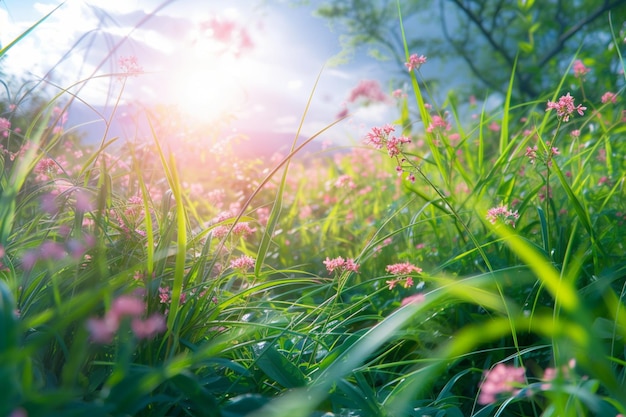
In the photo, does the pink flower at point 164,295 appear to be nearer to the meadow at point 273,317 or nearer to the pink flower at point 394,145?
the meadow at point 273,317

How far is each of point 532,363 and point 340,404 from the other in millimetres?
580

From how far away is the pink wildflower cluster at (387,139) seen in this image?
1.18 metres

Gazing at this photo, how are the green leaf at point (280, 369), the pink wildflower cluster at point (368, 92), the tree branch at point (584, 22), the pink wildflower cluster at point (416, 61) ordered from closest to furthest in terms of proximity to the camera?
the green leaf at point (280, 369)
the pink wildflower cluster at point (416, 61)
the pink wildflower cluster at point (368, 92)
the tree branch at point (584, 22)

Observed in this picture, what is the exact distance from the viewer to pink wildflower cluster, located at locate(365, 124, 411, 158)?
118 centimetres

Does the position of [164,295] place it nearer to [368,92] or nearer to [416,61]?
[416,61]

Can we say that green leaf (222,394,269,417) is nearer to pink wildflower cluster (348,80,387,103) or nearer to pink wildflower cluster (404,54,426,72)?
pink wildflower cluster (404,54,426,72)

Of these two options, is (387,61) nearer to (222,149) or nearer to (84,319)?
(222,149)

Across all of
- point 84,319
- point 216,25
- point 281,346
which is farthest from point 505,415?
point 216,25

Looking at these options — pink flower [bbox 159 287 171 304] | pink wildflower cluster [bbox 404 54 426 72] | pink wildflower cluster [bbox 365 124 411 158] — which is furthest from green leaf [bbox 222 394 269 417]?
pink wildflower cluster [bbox 404 54 426 72]

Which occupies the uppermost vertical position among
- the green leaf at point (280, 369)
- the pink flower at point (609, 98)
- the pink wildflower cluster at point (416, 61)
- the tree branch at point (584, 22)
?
the tree branch at point (584, 22)

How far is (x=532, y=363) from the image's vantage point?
129 cm

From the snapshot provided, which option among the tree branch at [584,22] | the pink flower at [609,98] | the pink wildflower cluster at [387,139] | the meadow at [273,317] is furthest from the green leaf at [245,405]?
the tree branch at [584,22]

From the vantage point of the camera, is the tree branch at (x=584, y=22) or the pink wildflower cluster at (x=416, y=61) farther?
the tree branch at (x=584, y=22)

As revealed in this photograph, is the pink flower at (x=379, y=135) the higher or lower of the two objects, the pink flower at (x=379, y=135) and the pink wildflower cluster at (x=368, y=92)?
the lower
